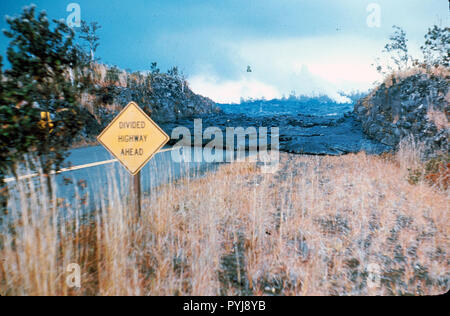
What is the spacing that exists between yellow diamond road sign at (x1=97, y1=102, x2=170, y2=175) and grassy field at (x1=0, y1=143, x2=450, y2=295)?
422 millimetres

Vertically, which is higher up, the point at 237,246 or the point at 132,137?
the point at 132,137

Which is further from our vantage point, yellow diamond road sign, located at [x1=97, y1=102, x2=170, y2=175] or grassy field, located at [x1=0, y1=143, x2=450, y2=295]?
yellow diamond road sign, located at [x1=97, y1=102, x2=170, y2=175]

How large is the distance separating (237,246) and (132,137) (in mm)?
2014

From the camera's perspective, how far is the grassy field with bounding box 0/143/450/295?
2.50 metres

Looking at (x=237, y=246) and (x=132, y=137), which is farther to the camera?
(x=237, y=246)

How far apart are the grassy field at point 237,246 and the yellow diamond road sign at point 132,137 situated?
0.42 meters

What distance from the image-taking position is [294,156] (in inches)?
410

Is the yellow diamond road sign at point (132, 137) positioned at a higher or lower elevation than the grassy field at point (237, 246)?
higher

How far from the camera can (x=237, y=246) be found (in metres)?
3.43

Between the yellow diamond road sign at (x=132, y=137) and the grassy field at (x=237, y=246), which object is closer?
the grassy field at (x=237, y=246)

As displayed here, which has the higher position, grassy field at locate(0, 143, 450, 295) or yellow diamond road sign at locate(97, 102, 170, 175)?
yellow diamond road sign at locate(97, 102, 170, 175)

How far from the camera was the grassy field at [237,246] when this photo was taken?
2.50 m

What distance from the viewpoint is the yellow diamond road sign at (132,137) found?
3211 millimetres
